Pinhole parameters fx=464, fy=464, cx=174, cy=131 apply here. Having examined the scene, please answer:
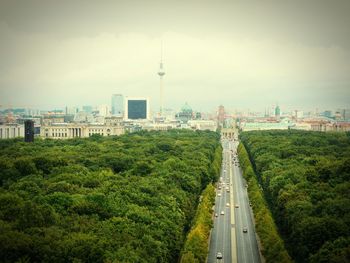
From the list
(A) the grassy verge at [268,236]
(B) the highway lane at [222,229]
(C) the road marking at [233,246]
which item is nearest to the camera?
(A) the grassy verge at [268,236]

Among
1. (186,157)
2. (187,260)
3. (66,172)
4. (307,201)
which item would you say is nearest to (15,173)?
(66,172)

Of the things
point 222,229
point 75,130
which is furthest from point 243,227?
point 75,130

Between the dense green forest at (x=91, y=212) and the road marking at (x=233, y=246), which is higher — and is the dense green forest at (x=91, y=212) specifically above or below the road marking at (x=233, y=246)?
above

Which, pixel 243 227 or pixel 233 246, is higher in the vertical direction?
pixel 243 227

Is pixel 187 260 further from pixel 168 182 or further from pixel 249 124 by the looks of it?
pixel 249 124

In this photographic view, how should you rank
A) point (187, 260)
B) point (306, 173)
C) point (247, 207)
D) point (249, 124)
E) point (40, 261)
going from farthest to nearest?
point (249, 124) → point (247, 207) → point (306, 173) → point (187, 260) → point (40, 261)

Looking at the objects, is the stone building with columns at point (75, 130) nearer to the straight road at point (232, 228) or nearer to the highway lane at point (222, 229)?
the straight road at point (232, 228)

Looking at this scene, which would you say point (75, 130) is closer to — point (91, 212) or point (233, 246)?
point (233, 246)

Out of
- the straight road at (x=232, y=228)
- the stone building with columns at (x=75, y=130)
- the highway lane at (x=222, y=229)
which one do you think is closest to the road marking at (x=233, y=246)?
the straight road at (x=232, y=228)
